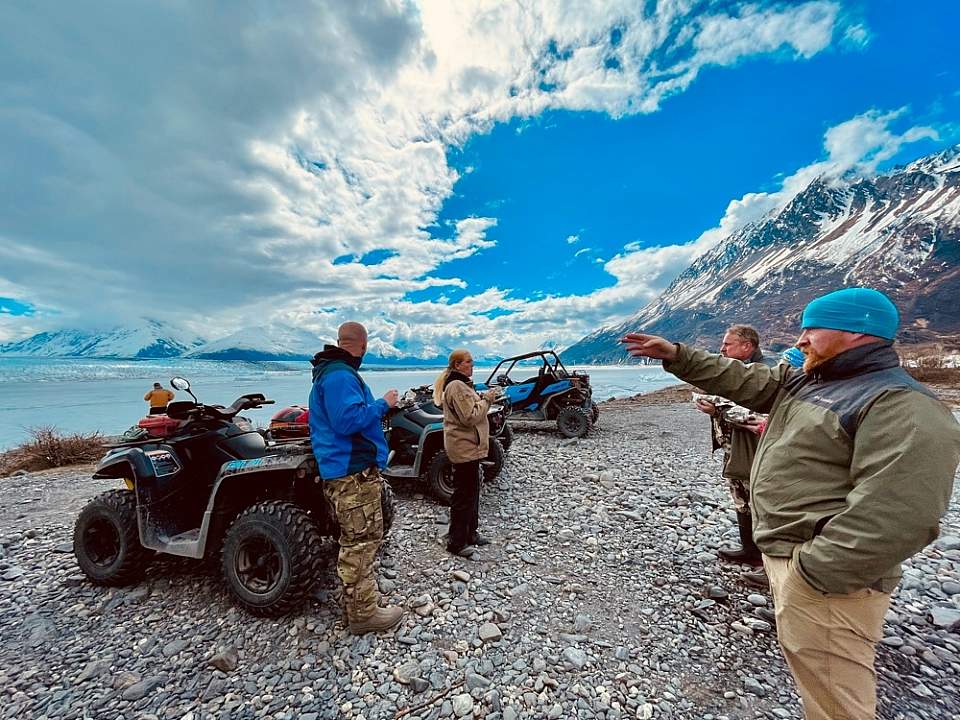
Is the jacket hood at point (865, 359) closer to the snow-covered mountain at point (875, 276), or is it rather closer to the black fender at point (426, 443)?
the black fender at point (426, 443)

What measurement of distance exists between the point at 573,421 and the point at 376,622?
7.43m

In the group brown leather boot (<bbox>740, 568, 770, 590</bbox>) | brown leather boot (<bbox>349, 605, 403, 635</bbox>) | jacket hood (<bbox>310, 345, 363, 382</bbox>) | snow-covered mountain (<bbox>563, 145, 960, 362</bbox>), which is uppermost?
snow-covered mountain (<bbox>563, 145, 960, 362</bbox>)

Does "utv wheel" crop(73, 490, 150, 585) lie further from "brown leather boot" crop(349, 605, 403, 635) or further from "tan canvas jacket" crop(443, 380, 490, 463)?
"tan canvas jacket" crop(443, 380, 490, 463)

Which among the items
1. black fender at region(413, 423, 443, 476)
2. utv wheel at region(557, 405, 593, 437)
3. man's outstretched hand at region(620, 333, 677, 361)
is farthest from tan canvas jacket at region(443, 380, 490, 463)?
utv wheel at region(557, 405, 593, 437)

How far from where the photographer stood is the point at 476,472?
13.5 feet

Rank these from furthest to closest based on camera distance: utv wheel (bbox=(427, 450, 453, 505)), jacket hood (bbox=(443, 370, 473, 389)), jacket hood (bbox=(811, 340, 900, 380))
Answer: utv wheel (bbox=(427, 450, 453, 505)) < jacket hood (bbox=(443, 370, 473, 389)) < jacket hood (bbox=(811, 340, 900, 380))

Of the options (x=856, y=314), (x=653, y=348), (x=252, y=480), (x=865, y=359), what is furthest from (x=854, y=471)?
(x=252, y=480)

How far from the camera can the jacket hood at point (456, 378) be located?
162 inches

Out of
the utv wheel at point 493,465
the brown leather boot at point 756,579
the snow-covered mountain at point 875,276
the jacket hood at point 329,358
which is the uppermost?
the snow-covered mountain at point 875,276

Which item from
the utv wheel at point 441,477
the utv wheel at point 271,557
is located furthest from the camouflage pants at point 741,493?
the utv wheel at point 271,557

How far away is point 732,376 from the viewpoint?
2.11 metres

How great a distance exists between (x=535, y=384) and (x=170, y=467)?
8015 millimetres

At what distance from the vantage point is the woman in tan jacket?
13.1 feet

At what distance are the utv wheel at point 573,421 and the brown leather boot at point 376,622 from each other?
7.24 m
